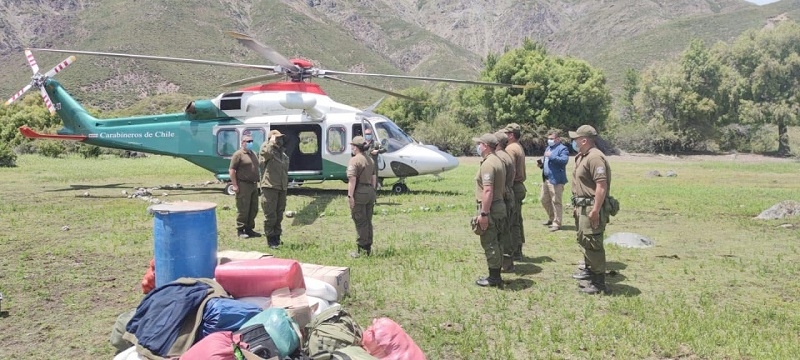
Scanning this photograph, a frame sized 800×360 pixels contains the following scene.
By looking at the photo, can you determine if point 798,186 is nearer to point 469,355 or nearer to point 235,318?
point 469,355

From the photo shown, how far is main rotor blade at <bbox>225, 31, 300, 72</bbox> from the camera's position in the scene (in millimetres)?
10145

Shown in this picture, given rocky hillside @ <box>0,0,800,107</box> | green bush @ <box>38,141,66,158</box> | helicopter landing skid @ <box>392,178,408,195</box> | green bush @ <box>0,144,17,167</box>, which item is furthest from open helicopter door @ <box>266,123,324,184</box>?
rocky hillside @ <box>0,0,800,107</box>

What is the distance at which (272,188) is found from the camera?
26.7ft

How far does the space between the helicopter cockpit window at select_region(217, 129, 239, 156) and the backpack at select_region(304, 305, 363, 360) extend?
438 inches

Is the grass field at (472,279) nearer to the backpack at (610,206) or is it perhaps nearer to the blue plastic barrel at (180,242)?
the blue plastic barrel at (180,242)

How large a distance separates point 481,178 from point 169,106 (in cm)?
5082

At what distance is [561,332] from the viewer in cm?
482

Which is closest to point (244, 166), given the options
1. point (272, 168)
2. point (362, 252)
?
point (272, 168)

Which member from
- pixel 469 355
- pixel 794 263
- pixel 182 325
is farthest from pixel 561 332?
pixel 794 263

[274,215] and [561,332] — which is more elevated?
[274,215]

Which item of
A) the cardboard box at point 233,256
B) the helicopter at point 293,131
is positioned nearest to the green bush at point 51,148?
the helicopter at point 293,131

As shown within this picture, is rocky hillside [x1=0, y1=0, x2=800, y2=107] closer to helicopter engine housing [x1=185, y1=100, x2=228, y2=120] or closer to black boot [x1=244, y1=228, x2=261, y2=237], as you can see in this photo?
helicopter engine housing [x1=185, y1=100, x2=228, y2=120]

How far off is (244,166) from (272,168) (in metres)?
0.68

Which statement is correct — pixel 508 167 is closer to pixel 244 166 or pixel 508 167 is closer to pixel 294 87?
pixel 244 166
